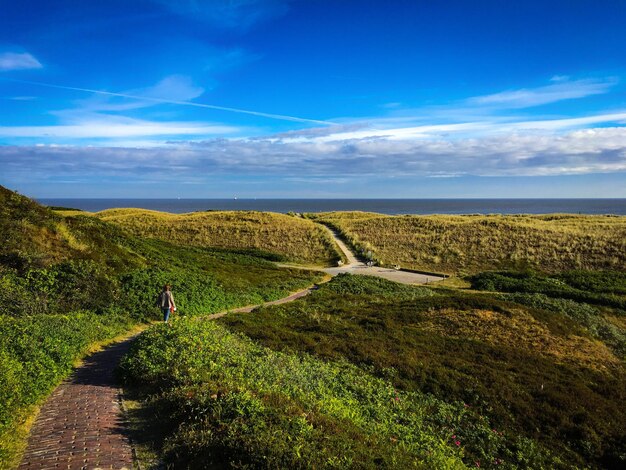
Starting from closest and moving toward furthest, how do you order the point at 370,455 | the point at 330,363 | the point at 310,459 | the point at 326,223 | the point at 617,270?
the point at 310,459
the point at 370,455
the point at 330,363
the point at 617,270
the point at 326,223

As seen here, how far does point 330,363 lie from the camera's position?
15102mm

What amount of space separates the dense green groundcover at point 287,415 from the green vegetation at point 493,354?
2.49 feet

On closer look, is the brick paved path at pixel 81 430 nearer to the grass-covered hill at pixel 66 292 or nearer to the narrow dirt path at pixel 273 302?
the grass-covered hill at pixel 66 292

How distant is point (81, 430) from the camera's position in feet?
27.3

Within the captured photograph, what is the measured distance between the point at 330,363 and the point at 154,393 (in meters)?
6.79

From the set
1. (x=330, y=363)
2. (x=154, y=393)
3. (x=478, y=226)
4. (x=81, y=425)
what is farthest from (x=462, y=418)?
(x=478, y=226)

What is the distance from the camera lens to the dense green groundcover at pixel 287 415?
7.13 m

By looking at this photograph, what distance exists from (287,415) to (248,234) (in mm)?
59376

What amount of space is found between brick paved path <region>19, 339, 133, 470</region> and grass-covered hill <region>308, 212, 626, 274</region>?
42764 mm

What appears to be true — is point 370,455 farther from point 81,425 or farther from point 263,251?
point 263,251

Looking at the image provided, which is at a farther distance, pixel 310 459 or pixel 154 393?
pixel 154 393

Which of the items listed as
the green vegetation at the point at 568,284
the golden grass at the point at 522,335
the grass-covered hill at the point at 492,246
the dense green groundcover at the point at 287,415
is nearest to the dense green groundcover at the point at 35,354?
the dense green groundcover at the point at 287,415

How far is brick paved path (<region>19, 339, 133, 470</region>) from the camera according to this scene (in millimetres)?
7250

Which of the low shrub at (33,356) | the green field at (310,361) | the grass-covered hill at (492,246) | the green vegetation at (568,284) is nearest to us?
the green field at (310,361)
